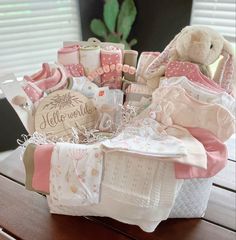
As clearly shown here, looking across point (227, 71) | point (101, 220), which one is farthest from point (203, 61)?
point (101, 220)

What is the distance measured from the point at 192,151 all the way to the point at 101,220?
0.32 m

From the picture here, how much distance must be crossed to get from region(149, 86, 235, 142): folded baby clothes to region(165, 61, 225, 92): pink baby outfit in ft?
0.28

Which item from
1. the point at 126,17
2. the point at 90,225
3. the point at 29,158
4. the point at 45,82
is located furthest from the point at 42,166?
the point at 126,17

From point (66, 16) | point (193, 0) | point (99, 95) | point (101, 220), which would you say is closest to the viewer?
point (101, 220)

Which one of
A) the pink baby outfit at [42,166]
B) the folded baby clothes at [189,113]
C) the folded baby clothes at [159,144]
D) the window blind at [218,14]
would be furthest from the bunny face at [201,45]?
the window blind at [218,14]

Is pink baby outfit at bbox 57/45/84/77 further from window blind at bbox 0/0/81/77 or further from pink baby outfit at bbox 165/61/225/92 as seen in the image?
window blind at bbox 0/0/81/77

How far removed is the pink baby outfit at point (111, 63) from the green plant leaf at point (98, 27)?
0.99 meters

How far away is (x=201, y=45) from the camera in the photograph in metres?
0.87

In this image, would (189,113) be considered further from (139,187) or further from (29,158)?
(29,158)

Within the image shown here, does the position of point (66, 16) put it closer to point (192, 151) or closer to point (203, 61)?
point (203, 61)

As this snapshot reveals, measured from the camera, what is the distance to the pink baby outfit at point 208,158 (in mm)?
640

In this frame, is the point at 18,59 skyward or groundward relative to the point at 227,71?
groundward

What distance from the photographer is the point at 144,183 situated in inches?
26.0

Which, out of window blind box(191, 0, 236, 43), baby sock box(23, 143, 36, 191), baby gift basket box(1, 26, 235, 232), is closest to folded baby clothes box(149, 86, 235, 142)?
baby gift basket box(1, 26, 235, 232)
